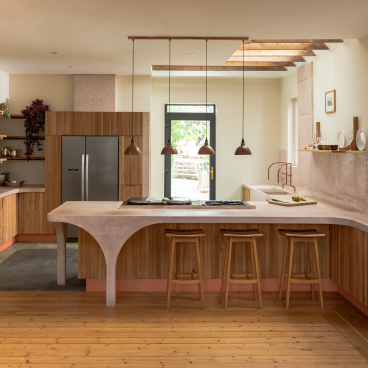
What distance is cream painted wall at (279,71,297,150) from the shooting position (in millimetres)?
6676

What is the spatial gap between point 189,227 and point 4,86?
4411 mm

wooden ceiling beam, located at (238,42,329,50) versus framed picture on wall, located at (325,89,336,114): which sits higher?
wooden ceiling beam, located at (238,42,329,50)

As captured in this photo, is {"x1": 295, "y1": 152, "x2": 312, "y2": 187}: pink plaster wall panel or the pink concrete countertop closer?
the pink concrete countertop

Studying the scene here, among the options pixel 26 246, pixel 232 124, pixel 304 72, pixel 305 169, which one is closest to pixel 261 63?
pixel 304 72

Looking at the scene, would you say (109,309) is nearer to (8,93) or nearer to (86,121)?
(86,121)

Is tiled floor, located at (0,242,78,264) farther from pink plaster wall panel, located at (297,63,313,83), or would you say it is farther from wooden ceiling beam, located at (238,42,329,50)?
pink plaster wall panel, located at (297,63,313,83)

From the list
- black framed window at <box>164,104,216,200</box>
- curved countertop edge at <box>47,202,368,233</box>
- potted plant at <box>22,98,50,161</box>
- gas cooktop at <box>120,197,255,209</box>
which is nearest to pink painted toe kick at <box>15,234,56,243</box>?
potted plant at <box>22,98,50,161</box>

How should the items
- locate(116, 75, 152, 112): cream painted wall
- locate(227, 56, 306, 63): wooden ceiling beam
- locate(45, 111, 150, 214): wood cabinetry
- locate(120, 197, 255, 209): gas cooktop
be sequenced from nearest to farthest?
locate(120, 197, 255, 209): gas cooktop < locate(227, 56, 306, 63): wooden ceiling beam < locate(45, 111, 150, 214): wood cabinetry < locate(116, 75, 152, 112): cream painted wall

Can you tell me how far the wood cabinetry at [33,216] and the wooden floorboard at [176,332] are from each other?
2.34m

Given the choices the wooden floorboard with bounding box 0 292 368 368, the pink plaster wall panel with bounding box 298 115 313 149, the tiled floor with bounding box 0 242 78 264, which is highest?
the pink plaster wall panel with bounding box 298 115 313 149

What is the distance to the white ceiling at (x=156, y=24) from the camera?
3467 millimetres

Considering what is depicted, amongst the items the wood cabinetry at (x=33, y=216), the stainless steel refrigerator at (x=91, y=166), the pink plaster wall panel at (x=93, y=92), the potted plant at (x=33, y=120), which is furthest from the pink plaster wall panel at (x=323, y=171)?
the potted plant at (x=33, y=120)

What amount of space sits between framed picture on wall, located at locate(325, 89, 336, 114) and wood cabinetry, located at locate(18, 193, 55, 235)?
4444 millimetres

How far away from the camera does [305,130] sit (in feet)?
19.5
